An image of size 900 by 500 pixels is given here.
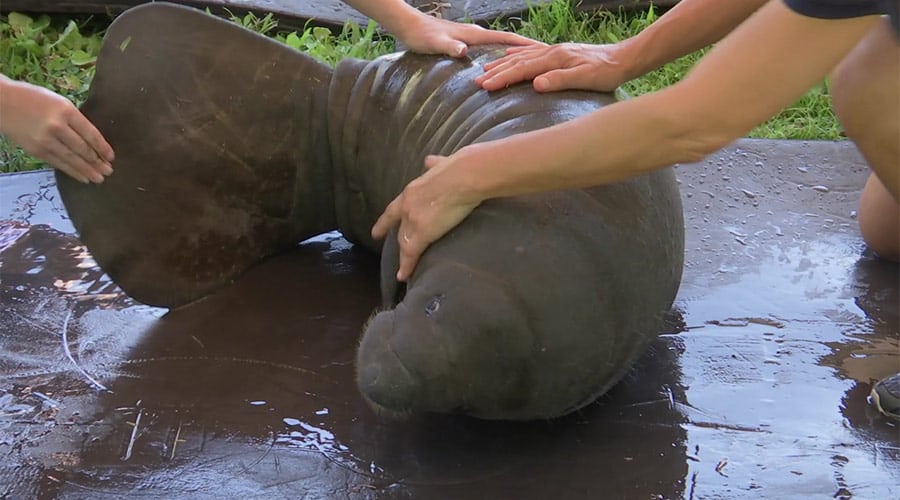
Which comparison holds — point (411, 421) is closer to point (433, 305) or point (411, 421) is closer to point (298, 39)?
point (433, 305)

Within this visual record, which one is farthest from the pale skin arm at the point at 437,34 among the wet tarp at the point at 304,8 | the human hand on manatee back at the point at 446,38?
the wet tarp at the point at 304,8

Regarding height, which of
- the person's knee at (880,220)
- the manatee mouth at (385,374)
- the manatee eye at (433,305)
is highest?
the manatee eye at (433,305)

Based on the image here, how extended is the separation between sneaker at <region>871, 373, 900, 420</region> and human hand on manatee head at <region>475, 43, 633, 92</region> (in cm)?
97

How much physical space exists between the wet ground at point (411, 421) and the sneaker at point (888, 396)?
0.10ft

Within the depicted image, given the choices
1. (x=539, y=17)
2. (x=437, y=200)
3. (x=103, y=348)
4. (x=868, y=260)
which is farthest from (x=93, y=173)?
(x=539, y=17)

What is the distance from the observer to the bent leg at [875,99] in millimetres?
2369

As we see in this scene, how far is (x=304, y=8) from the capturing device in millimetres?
5125

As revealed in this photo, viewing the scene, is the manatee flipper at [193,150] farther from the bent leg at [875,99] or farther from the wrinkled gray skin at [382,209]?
the bent leg at [875,99]

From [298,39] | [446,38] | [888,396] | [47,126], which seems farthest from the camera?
[298,39]

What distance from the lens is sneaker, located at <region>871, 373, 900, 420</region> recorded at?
223 centimetres

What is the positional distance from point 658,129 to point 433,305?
57cm

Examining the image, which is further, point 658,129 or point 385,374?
point 385,374

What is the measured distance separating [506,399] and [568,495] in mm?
239

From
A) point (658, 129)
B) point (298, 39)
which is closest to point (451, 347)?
point (658, 129)
